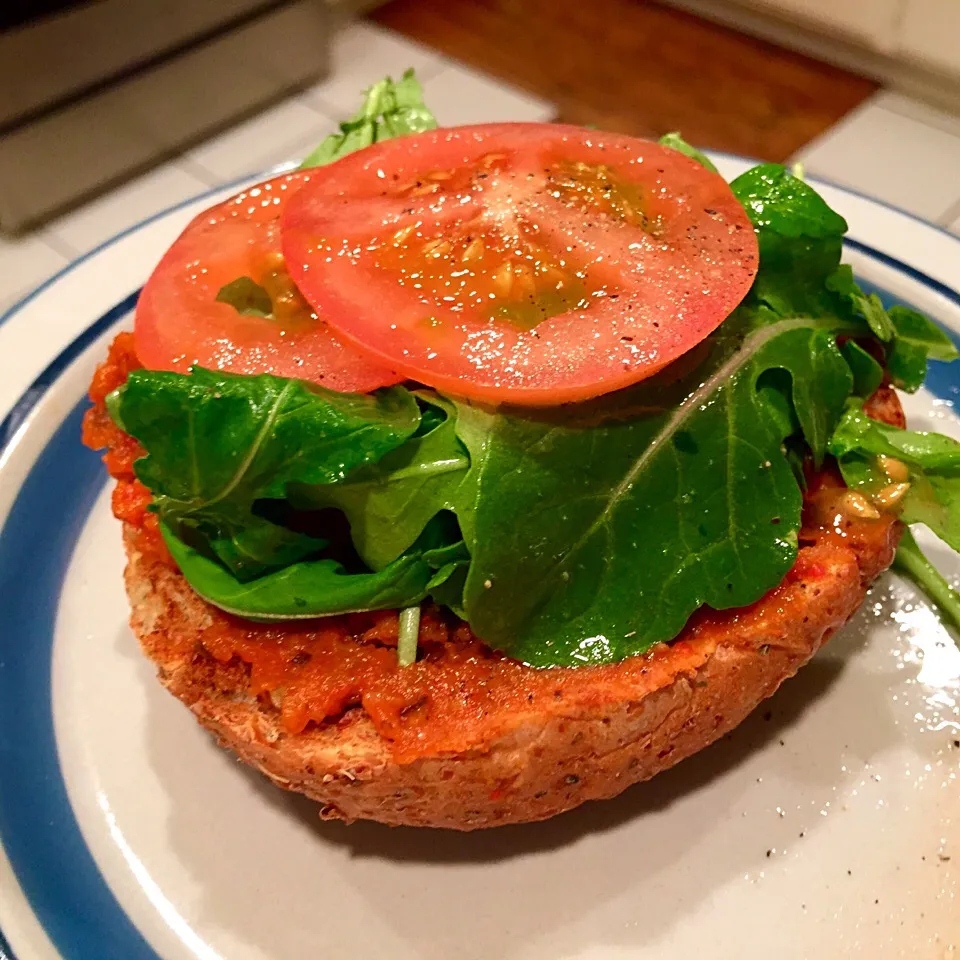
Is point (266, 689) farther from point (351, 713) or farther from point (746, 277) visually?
point (746, 277)

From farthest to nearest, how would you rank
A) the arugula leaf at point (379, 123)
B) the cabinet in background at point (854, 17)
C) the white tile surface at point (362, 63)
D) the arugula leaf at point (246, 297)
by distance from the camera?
the white tile surface at point (362, 63) < the cabinet in background at point (854, 17) < the arugula leaf at point (379, 123) < the arugula leaf at point (246, 297)

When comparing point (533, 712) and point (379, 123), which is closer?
point (533, 712)

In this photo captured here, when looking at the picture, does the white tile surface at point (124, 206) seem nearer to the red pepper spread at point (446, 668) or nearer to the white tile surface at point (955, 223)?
the red pepper spread at point (446, 668)

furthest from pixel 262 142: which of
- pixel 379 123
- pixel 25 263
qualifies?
pixel 379 123

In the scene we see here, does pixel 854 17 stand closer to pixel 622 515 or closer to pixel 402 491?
pixel 622 515

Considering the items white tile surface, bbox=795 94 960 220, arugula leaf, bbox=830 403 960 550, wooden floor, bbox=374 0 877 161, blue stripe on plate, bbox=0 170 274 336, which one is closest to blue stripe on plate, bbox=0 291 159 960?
blue stripe on plate, bbox=0 170 274 336

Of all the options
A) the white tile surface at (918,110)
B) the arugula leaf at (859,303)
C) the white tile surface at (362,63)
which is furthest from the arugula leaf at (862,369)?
the white tile surface at (362,63)
